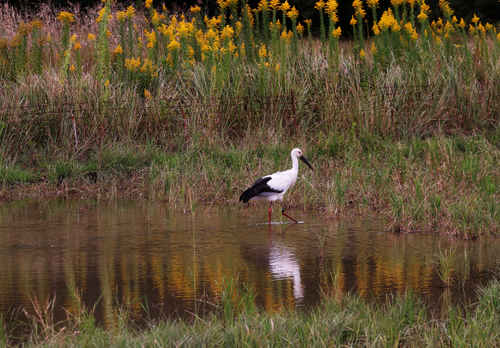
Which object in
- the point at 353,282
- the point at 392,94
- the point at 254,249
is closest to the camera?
the point at 353,282

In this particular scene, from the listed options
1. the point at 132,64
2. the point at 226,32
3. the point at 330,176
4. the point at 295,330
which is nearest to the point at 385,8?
the point at 226,32

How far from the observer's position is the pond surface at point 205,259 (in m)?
5.53

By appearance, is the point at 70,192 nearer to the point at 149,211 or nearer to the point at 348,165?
the point at 149,211

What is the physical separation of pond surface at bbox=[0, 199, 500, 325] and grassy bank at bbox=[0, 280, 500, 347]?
443 mm

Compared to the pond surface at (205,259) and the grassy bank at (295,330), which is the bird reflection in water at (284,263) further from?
the grassy bank at (295,330)

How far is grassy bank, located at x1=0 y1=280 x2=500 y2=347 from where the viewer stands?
4133 mm

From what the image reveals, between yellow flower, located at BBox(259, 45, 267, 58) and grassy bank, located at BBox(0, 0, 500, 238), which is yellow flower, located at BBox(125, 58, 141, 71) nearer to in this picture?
grassy bank, located at BBox(0, 0, 500, 238)

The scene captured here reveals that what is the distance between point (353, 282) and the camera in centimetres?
586

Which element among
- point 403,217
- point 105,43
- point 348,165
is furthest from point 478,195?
point 105,43

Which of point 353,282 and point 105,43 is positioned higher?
point 105,43

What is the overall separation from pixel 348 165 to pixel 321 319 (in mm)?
6517

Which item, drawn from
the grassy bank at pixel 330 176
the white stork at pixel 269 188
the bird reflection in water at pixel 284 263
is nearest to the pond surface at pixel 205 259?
the bird reflection in water at pixel 284 263

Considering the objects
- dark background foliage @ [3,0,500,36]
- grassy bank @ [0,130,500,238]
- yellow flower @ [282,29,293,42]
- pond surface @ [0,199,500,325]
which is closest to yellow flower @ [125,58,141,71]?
grassy bank @ [0,130,500,238]

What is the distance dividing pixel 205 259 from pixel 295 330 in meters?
2.55
